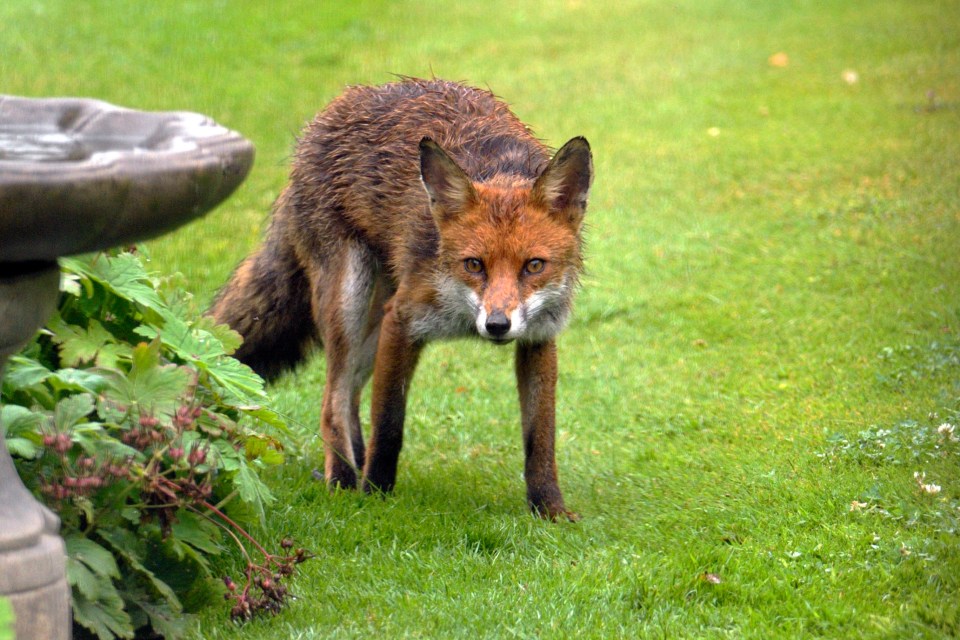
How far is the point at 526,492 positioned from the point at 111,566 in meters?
2.53

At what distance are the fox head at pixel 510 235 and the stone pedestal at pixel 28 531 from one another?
86.9 inches

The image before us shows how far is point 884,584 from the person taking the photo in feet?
14.5

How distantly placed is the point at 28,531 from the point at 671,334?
606 centimetres

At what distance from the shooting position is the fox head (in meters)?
5.21

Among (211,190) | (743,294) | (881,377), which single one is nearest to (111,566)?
(211,190)

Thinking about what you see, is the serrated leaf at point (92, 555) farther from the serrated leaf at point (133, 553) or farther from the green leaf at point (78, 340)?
the green leaf at point (78, 340)

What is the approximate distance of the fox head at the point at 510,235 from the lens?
5.21m

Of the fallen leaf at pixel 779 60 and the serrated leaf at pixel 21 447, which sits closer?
the serrated leaf at pixel 21 447

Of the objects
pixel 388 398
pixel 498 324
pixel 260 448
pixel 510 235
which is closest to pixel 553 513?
pixel 388 398

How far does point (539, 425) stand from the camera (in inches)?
225

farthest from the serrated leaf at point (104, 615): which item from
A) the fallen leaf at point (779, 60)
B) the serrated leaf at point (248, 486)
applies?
the fallen leaf at point (779, 60)

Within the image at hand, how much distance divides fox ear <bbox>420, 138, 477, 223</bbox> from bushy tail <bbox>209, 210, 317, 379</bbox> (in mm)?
1377

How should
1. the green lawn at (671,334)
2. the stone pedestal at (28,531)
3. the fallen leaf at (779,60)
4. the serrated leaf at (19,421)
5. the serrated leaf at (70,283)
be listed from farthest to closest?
1. the fallen leaf at (779,60)
2. the green lawn at (671,334)
3. the serrated leaf at (70,283)
4. the serrated leaf at (19,421)
5. the stone pedestal at (28,531)

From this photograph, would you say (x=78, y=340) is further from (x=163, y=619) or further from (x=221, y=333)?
(x=163, y=619)
